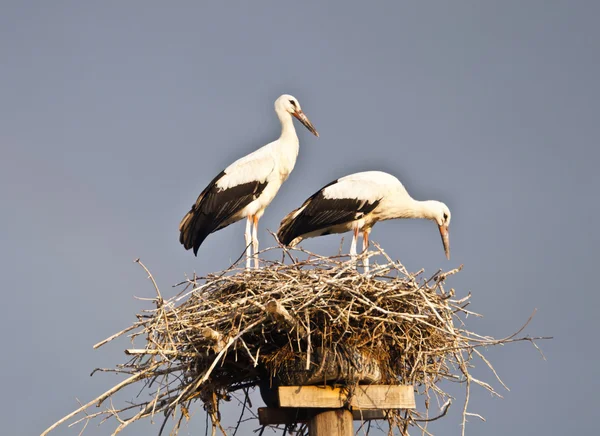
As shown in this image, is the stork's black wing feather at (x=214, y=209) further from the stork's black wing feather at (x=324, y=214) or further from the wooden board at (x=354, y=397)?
the wooden board at (x=354, y=397)

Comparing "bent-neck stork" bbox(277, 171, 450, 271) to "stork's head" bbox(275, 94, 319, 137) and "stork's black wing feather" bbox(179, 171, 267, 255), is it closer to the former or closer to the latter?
"stork's black wing feather" bbox(179, 171, 267, 255)

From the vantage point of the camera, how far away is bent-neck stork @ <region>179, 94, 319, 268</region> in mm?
8719

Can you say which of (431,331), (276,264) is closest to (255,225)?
(276,264)

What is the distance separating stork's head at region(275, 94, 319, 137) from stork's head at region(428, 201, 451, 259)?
1306 mm

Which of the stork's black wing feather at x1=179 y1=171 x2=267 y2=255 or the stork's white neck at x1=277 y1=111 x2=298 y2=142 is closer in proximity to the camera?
the stork's black wing feather at x1=179 y1=171 x2=267 y2=255

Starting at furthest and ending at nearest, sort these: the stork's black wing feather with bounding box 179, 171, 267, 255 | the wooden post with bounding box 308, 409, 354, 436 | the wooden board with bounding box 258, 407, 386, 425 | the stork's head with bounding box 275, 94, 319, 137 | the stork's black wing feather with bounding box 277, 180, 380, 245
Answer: the stork's head with bounding box 275, 94, 319, 137 < the stork's black wing feather with bounding box 277, 180, 380, 245 < the stork's black wing feather with bounding box 179, 171, 267, 255 < the wooden board with bounding box 258, 407, 386, 425 < the wooden post with bounding box 308, 409, 354, 436

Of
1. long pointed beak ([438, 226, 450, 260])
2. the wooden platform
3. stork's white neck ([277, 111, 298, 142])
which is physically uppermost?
stork's white neck ([277, 111, 298, 142])

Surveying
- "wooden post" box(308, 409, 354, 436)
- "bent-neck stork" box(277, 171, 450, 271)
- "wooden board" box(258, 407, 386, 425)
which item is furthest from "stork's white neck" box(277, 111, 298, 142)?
"wooden post" box(308, 409, 354, 436)

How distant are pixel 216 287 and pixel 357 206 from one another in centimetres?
282

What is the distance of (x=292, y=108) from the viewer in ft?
31.0

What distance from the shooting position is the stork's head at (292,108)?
30.9 feet

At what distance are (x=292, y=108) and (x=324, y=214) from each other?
3.97ft

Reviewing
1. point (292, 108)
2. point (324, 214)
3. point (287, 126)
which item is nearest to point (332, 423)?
point (324, 214)

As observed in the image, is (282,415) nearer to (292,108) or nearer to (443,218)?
(443,218)
